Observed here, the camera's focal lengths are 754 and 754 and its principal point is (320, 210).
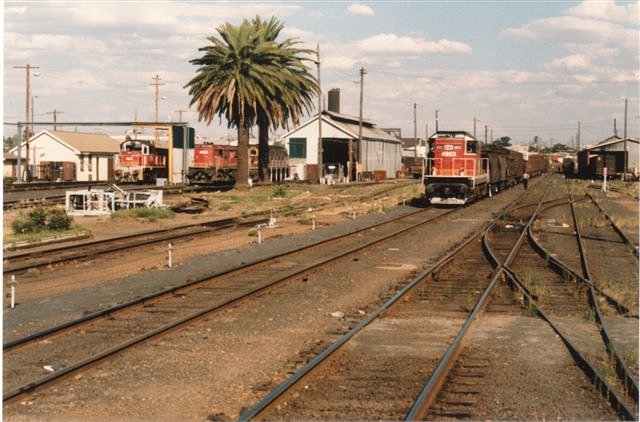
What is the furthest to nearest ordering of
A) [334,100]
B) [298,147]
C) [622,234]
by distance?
[334,100] < [298,147] < [622,234]

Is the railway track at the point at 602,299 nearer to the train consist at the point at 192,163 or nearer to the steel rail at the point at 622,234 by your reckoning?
the steel rail at the point at 622,234

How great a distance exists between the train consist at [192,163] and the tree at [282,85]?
949 cm

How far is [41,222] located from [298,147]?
179ft

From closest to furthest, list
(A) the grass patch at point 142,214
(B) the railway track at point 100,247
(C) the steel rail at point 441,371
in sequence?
(C) the steel rail at point 441,371 < (B) the railway track at point 100,247 < (A) the grass patch at point 142,214

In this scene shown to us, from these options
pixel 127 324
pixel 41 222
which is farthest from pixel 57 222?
pixel 127 324

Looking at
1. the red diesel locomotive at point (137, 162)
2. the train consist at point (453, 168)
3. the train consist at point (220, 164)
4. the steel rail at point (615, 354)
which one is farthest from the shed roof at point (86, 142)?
the steel rail at point (615, 354)

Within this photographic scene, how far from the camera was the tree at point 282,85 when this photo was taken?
48031mm

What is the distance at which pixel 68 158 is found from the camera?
72875 millimetres

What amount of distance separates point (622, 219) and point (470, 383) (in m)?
25.0

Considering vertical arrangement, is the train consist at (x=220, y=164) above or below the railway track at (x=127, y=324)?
above

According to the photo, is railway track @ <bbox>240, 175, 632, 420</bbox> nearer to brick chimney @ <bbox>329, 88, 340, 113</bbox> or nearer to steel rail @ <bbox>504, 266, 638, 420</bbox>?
steel rail @ <bbox>504, 266, 638, 420</bbox>

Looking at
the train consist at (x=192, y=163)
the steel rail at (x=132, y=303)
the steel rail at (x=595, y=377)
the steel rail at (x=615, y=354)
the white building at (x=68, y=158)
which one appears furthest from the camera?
the white building at (x=68, y=158)

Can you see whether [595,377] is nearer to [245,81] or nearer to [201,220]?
[201,220]

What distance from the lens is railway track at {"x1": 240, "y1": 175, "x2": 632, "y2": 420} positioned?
734 cm
